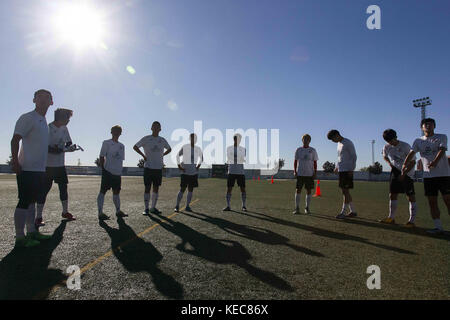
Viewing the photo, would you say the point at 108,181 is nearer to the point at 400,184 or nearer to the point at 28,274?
the point at 28,274

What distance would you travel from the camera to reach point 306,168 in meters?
7.27

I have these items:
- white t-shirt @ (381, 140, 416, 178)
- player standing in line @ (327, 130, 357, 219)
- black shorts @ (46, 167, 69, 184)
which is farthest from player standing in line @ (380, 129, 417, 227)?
black shorts @ (46, 167, 69, 184)

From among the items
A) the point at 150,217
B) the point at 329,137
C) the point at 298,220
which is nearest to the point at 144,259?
the point at 150,217

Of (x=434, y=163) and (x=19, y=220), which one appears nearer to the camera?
(x=19, y=220)

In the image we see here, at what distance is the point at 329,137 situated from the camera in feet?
21.9

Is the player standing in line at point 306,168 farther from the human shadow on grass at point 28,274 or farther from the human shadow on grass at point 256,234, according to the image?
the human shadow on grass at point 28,274

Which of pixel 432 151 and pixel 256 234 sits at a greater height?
pixel 432 151

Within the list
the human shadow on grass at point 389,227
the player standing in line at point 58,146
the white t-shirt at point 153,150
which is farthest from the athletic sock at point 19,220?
the human shadow on grass at point 389,227

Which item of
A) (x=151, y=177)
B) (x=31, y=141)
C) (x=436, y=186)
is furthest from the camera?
(x=151, y=177)

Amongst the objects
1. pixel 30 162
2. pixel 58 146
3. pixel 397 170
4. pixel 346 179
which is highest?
pixel 58 146

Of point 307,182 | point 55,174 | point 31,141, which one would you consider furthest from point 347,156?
point 55,174

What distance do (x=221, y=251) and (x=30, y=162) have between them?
2.99 metres

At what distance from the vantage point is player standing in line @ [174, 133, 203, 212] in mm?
7441

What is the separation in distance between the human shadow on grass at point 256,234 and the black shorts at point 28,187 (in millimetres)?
3088
